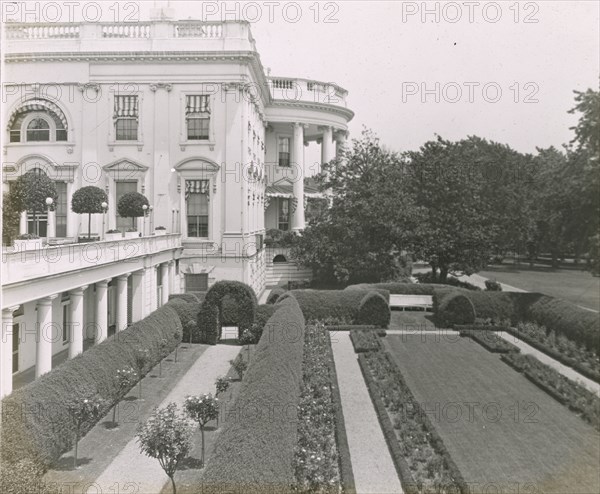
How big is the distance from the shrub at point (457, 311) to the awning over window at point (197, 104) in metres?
19.2

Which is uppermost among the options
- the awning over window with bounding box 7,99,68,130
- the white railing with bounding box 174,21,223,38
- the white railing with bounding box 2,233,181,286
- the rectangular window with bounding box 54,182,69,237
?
the white railing with bounding box 174,21,223,38

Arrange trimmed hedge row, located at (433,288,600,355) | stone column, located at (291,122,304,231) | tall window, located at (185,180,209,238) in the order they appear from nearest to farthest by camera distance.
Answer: trimmed hedge row, located at (433,288,600,355)
tall window, located at (185,180,209,238)
stone column, located at (291,122,304,231)

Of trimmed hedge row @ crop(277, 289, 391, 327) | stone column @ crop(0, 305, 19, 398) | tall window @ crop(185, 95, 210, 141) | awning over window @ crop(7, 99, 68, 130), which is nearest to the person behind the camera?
stone column @ crop(0, 305, 19, 398)

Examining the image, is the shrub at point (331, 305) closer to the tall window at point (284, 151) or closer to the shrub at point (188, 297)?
the shrub at point (188, 297)

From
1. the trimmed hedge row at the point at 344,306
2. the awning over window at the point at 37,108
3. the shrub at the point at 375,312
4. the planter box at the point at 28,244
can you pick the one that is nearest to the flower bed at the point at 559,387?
the shrub at the point at 375,312

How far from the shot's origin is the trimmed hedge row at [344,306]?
118ft

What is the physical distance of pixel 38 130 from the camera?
120 ft

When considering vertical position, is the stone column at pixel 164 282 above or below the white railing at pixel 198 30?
below

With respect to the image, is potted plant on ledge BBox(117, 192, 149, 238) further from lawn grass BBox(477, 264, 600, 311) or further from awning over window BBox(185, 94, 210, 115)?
lawn grass BBox(477, 264, 600, 311)

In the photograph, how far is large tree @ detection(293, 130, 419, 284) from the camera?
145ft

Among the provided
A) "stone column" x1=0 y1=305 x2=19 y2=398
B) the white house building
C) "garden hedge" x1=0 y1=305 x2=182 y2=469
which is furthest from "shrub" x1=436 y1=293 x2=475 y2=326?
"stone column" x1=0 y1=305 x2=19 y2=398

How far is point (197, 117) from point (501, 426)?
26782 mm

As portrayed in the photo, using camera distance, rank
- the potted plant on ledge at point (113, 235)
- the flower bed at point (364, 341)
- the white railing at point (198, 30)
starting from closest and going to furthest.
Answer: the flower bed at point (364, 341) < the potted plant on ledge at point (113, 235) < the white railing at point (198, 30)

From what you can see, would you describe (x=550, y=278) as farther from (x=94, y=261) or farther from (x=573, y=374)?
(x=94, y=261)
